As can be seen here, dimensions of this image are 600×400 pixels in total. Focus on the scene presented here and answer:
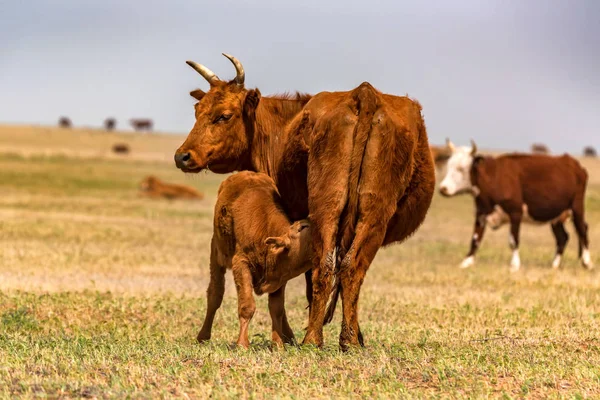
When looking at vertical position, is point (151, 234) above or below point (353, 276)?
below

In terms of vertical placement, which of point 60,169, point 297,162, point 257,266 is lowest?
point 60,169

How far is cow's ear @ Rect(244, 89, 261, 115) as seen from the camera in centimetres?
940

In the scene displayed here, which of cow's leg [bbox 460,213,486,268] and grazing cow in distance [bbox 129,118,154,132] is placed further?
grazing cow in distance [bbox 129,118,154,132]

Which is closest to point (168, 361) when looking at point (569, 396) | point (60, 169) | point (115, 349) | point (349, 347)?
point (115, 349)

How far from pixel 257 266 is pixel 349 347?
105cm

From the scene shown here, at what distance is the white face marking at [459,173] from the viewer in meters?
21.9

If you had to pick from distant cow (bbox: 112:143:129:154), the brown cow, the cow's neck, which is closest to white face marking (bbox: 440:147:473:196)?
the cow's neck

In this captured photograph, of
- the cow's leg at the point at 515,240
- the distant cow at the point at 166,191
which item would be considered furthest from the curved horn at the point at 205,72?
the distant cow at the point at 166,191

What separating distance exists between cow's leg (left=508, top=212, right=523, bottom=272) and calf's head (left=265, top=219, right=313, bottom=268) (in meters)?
11.6

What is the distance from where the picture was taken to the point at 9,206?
31.3m

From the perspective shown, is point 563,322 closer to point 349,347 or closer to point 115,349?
point 349,347

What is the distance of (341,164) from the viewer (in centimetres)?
830

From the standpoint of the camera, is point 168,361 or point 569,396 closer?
point 569,396

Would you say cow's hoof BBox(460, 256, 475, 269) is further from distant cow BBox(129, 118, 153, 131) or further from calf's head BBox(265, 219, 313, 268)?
distant cow BBox(129, 118, 153, 131)
